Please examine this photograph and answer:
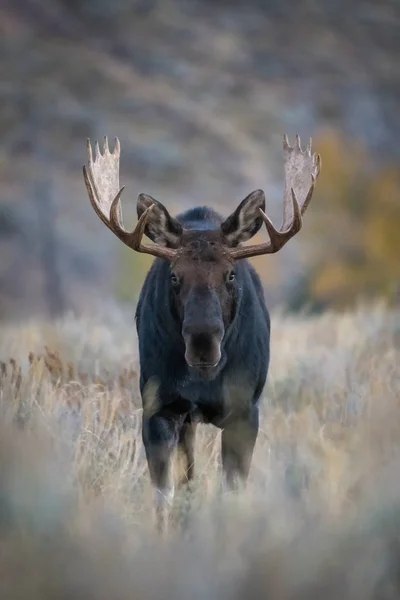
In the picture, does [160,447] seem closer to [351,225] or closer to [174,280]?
[174,280]

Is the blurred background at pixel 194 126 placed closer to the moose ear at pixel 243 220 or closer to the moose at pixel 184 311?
the moose at pixel 184 311

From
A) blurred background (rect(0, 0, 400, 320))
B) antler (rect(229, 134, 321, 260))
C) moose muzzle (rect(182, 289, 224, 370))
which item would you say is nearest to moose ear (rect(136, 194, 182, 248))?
antler (rect(229, 134, 321, 260))

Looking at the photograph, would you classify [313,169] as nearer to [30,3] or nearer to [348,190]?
[30,3]

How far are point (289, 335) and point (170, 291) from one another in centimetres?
455

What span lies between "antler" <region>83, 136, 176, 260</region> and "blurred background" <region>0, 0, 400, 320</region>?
6.13 meters

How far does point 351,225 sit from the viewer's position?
59.8 feet

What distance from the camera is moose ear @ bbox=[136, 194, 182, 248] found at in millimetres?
4207

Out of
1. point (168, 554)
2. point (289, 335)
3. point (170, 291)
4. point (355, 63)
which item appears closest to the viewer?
point (168, 554)

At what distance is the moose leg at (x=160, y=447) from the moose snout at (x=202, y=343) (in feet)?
1.81

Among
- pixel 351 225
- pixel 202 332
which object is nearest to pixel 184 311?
pixel 202 332

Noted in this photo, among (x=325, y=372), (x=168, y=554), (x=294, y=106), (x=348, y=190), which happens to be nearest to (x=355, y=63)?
(x=294, y=106)

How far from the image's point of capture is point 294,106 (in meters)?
15.8

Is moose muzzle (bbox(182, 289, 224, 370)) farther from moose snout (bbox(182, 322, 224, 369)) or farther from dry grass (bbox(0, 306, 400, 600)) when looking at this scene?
dry grass (bbox(0, 306, 400, 600))

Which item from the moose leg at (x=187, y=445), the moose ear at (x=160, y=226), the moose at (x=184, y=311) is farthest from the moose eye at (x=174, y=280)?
the moose leg at (x=187, y=445)
